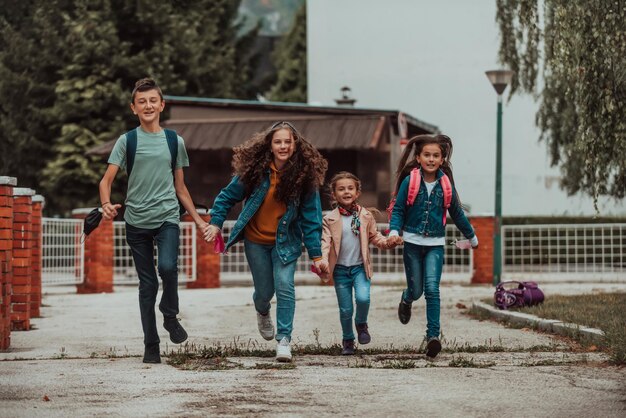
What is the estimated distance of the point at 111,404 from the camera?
A: 6617mm

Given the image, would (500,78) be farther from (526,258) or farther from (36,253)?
(36,253)

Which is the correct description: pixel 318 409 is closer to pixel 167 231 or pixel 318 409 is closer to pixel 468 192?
pixel 167 231

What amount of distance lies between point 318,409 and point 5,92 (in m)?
35.8

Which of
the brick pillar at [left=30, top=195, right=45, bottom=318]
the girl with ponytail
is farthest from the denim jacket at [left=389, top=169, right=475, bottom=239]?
the brick pillar at [left=30, top=195, right=45, bottom=318]

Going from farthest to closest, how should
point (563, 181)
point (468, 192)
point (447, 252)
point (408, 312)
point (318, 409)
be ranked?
point (468, 192), point (563, 181), point (447, 252), point (408, 312), point (318, 409)

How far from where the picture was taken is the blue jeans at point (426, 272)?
9406 millimetres

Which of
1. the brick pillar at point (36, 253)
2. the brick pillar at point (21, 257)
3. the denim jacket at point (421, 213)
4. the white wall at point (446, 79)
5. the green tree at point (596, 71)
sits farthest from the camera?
the white wall at point (446, 79)

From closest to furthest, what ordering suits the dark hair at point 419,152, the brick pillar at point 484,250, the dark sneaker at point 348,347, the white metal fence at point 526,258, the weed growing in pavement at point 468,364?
the weed growing in pavement at point 468,364
the dark sneaker at point 348,347
the dark hair at point 419,152
the white metal fence at point 526,258
the brick pillar at point 484,250

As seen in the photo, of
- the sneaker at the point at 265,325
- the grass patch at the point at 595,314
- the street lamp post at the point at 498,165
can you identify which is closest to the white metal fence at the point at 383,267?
the street lamp post at the point at 498,165

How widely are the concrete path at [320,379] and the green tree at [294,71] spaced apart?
42250 millimetres

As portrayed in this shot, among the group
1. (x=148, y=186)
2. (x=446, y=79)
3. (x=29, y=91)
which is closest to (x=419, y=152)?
(x=148, y=186)

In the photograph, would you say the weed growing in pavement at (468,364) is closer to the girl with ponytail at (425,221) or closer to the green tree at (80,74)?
the girl with ponytail at (425,221)

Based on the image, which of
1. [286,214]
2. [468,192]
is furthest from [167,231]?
[468,192]

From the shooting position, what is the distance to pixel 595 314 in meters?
12.4
